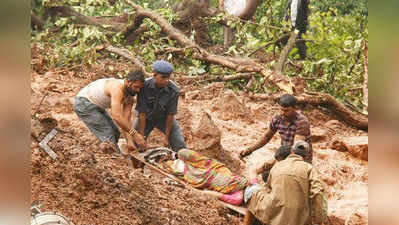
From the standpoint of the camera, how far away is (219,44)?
6.39m

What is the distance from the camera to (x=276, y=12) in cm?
607

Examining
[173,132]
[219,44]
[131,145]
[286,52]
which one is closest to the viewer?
[131,145]

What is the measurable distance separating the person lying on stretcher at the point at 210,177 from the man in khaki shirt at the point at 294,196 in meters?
0.35

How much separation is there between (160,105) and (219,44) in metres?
2.42

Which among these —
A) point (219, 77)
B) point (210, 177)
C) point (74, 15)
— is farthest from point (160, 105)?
point (74, 15)

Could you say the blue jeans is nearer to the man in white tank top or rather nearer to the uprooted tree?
the man in white tank top

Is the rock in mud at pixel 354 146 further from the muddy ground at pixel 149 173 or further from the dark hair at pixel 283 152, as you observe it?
the dark hair at pixel 283 152

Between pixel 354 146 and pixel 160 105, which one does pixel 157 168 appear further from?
pixel 354 146

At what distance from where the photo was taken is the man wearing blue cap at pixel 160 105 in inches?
159

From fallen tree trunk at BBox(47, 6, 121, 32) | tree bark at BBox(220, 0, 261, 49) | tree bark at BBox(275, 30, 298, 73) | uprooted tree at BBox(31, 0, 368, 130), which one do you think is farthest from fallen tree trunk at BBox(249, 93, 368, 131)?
fallen tree trunk at BBox(47, 6, 121, 32)

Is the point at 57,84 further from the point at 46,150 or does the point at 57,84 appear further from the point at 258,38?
the point at 258,38

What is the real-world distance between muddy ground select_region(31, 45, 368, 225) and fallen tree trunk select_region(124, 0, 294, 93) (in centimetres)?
31

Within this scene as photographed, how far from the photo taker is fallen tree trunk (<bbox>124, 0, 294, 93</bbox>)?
542cm
